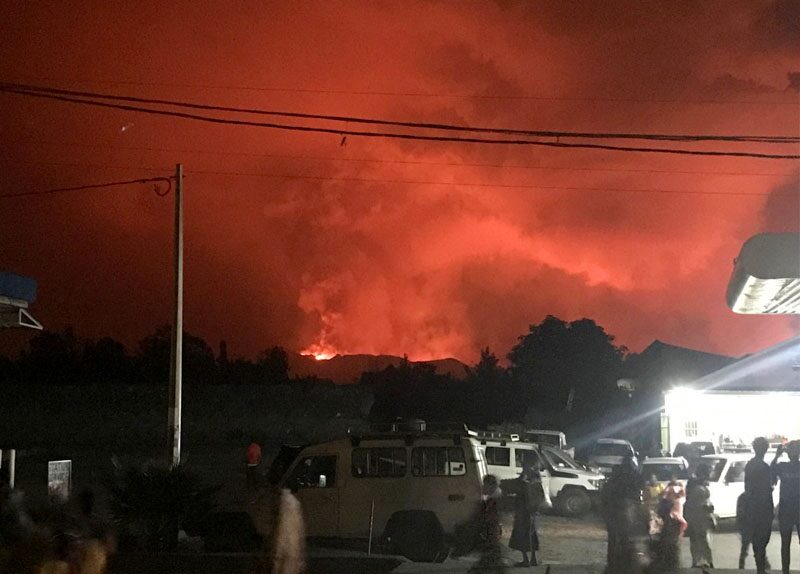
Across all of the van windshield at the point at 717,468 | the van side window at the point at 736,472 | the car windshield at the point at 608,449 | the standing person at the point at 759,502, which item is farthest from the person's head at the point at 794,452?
the car windshield at the point at 608,449

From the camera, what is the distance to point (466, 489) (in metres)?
14.9

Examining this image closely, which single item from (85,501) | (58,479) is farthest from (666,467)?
(85,501)

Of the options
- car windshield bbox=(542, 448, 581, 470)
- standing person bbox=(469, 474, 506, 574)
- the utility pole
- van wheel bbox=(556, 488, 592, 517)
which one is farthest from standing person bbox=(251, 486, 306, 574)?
car windshield bbox=(542, 448, 581, 470)

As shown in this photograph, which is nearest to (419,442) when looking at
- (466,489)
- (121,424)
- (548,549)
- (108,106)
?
(466,489)

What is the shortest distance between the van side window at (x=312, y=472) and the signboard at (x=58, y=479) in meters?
4.41

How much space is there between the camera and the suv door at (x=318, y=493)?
15242mm

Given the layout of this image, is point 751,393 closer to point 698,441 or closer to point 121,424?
point 698,441

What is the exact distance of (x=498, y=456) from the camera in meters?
23.7

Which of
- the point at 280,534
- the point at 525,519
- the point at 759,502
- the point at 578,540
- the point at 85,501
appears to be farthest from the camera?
the point at 578,540

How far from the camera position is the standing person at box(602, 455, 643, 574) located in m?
12.7

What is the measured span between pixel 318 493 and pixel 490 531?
2829 millimetres

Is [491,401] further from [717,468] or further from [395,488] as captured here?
[395,488]

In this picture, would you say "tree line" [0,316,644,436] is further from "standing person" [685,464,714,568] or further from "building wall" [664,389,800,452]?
"standing person" [685,464,714,568]

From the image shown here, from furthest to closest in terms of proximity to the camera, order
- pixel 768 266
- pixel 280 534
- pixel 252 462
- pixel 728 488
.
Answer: pixel 252 462, pixel 728 488, pixel 768 266, pixel 280 534
